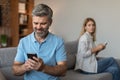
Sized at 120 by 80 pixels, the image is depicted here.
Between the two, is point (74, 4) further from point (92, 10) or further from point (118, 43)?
point (118, 43)

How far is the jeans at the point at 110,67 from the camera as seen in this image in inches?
147

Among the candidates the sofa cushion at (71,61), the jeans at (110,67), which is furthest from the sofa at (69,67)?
the jeans at (110,67)

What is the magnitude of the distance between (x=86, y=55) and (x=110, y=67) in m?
0.53

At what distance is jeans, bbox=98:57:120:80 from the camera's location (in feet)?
12.2

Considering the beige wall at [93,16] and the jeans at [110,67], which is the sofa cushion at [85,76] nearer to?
the jeans at [110,67]

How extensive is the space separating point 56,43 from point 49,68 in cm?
24

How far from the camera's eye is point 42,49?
74.9 inches

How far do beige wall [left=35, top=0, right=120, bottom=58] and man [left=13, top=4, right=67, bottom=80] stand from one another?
3.30 m

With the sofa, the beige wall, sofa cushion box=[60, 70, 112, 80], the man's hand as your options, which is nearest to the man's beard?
the man's hand

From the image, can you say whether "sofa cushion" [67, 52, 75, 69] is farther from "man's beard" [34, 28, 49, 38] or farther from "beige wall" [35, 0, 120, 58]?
"man's beard" [34, 28, 49, 38]

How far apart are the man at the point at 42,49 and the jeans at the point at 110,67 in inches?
74.8

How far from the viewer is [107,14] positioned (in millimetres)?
5102

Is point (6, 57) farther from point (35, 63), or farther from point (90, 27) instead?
point (90, 27)

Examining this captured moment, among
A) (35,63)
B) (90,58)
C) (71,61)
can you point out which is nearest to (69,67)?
(71,61)
